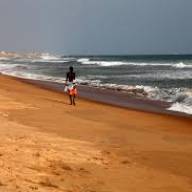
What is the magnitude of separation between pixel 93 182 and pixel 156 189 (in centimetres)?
83

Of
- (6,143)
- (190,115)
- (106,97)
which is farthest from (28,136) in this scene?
(106,97)

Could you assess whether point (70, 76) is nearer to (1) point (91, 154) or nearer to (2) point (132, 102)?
(2) point (132, 102)

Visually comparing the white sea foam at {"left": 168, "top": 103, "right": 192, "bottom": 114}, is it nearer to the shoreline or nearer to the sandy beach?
the shoreline

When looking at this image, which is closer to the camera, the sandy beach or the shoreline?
the sandy beach

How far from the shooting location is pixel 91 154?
786 cm

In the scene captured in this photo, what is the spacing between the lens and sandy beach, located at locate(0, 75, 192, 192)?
6.10 metres

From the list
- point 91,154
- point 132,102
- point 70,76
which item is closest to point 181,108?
point 132,102

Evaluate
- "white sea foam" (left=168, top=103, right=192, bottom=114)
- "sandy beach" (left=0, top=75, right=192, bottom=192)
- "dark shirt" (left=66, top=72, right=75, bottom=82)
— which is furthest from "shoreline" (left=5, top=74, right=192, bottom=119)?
"sandy beach" (left=0, top=75, right=192, bottom=192)

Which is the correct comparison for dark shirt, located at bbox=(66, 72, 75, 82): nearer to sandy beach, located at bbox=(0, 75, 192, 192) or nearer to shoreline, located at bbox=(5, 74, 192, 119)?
shoreline, located at bbox=(5, 74, 192, 119)

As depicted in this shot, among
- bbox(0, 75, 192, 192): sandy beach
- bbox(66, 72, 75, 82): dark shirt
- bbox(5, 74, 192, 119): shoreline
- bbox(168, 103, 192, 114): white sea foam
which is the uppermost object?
bbox(66, 72, 75, 82): dark shirt

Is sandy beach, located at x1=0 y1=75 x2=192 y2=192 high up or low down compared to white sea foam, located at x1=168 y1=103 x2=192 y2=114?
up

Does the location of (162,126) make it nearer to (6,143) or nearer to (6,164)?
(6,143)

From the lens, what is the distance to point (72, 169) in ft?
22.1

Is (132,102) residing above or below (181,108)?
below
